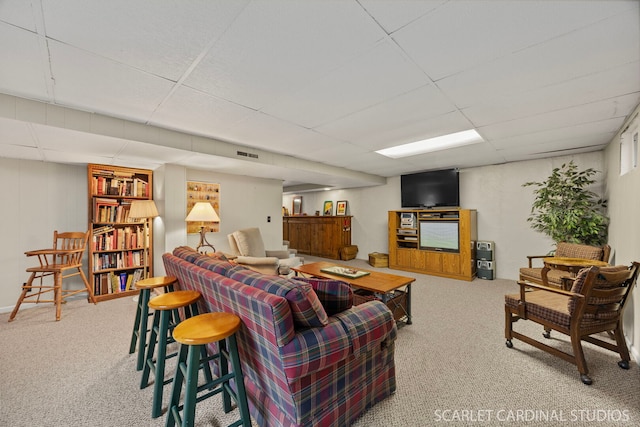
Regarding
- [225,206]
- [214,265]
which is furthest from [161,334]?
[225,206]

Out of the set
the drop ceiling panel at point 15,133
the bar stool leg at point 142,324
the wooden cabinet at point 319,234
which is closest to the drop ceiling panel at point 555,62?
the bar stool leg at point 142,324

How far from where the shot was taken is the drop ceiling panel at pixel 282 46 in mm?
1295

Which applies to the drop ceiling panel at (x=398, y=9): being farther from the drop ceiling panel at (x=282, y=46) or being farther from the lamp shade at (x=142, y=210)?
the lamp shade at (x=142, y=210)

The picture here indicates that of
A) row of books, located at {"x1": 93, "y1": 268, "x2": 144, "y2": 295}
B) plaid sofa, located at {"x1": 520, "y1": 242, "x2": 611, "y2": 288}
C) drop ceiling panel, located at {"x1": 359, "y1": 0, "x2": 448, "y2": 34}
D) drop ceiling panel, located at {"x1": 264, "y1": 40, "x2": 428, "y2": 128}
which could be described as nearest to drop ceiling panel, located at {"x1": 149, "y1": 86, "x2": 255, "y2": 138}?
drop ceiling panel, located at {"x1": 264, "y1": 40, "x2": 428, "y2": 128}

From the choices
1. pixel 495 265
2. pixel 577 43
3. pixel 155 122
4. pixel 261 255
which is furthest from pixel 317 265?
pixel 495 265

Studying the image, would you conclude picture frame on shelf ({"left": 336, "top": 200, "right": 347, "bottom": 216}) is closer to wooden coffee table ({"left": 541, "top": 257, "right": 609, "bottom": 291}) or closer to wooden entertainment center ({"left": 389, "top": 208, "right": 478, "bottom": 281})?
wooden entertainment center ({"left": 389, "top": 208, "right": 478, "bottom": 281})

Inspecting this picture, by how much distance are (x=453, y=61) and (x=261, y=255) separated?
3.92m

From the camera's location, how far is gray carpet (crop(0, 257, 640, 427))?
1628 millimetres

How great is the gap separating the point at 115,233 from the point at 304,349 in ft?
13.6

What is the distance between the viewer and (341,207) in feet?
25.1

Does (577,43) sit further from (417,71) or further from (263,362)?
(263,362)

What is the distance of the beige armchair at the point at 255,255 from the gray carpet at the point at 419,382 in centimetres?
153

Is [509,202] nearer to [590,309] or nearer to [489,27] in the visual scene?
[590,309]

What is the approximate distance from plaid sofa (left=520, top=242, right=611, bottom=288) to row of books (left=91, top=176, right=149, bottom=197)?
19.4ft
